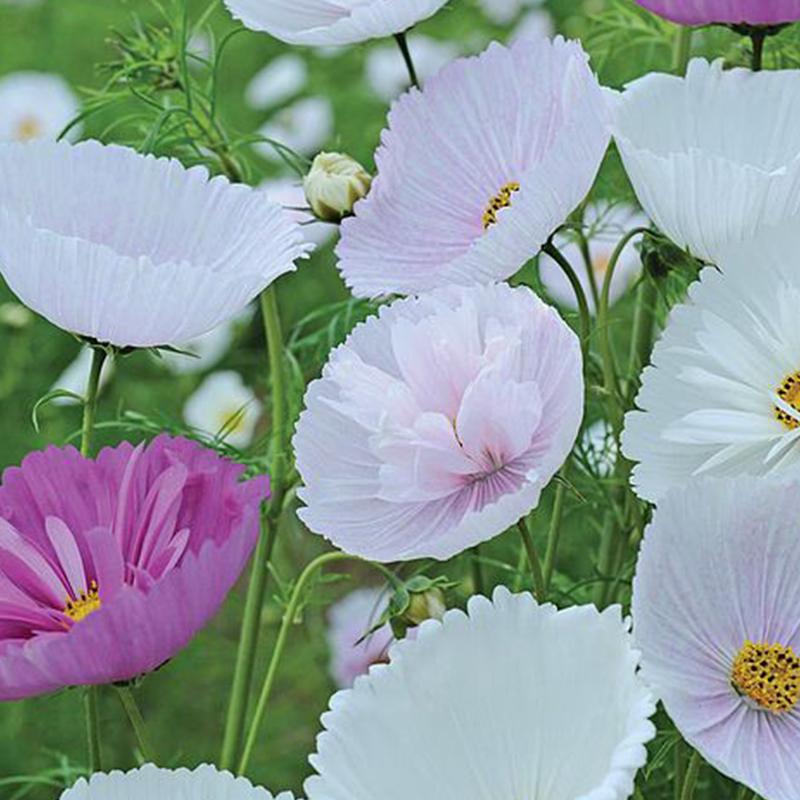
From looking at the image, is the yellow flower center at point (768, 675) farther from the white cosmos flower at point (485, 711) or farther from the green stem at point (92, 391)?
the green stem at point (92, 391)

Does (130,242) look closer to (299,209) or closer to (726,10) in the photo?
(299,209)

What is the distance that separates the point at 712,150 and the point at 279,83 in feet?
4.88

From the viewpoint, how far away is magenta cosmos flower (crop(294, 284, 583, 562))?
0.44m

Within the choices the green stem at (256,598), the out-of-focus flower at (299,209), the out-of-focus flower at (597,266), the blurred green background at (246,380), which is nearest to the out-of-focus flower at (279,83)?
the blurred green background at (246,380)

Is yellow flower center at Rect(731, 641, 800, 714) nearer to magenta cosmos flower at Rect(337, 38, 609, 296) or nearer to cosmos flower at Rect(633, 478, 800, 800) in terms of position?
cosmos flower at Rect(633, 478, 800, 800)

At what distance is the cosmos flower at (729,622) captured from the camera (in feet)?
1.37

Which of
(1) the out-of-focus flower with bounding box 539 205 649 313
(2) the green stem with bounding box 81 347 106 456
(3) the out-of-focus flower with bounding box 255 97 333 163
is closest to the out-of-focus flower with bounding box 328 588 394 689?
(1) the out-of-focus flower with bounding box 539 205 649 313

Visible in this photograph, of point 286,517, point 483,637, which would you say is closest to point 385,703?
point 483,637

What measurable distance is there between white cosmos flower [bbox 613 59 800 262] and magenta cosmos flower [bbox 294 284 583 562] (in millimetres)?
46

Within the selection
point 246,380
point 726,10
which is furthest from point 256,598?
point 246,380

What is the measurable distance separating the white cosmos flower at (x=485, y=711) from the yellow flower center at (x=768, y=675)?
42 mm

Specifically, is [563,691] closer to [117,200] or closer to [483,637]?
[483,637]

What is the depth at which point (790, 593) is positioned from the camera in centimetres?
44

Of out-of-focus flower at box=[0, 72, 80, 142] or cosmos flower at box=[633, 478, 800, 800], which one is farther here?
out-of-focus flower at box=[0, 72, 80, 142]
